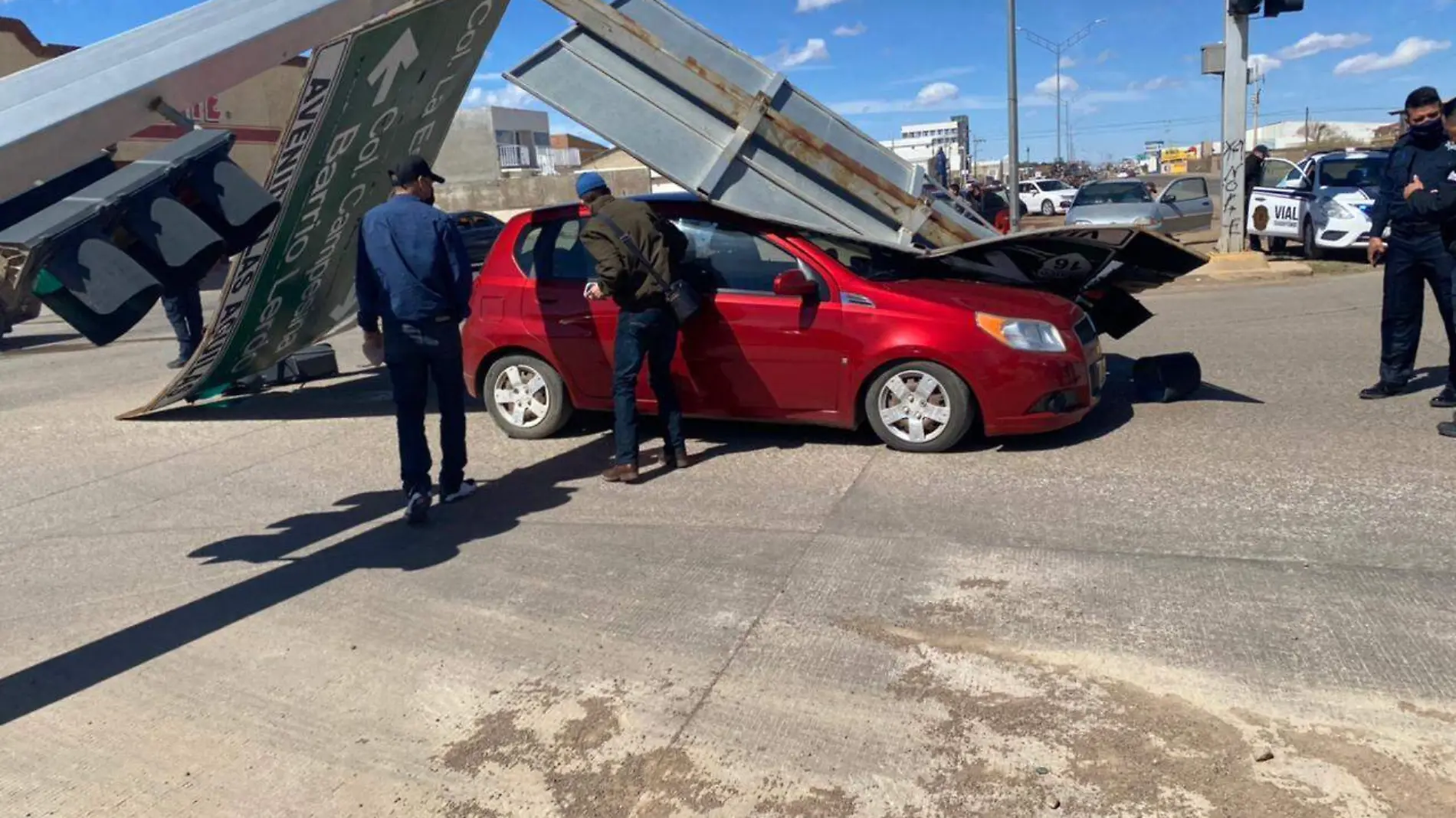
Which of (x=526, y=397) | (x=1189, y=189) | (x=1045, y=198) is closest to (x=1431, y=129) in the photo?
(x=526, y=397)

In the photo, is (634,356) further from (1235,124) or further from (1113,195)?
(1113,195)

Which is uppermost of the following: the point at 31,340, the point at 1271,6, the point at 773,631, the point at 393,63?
the point at 1271,6

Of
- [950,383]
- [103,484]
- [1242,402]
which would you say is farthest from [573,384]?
[1242,402]

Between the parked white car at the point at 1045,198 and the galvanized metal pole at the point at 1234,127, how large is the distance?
2689cm

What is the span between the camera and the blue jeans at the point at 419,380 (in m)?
5.37

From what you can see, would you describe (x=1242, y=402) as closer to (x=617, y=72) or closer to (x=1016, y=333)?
(x=1016, y=333)

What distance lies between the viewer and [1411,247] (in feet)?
22.1

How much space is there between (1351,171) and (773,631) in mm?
15610

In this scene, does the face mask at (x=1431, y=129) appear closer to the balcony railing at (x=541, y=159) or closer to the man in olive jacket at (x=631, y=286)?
the man in olive jacket at (x=631, y=286)

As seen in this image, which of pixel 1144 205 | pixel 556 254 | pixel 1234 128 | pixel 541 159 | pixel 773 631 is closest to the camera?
pixel 773 631

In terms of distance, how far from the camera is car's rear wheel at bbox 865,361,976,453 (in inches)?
242

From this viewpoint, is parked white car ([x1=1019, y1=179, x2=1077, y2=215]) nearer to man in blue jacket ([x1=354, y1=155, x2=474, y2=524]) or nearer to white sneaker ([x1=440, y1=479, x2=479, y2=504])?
white sneaker ([x1=440, y1=479, x2=479, y2=504])

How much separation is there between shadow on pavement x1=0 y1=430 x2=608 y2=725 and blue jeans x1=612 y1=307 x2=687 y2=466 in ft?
1.51

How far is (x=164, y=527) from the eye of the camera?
5.85 metres
